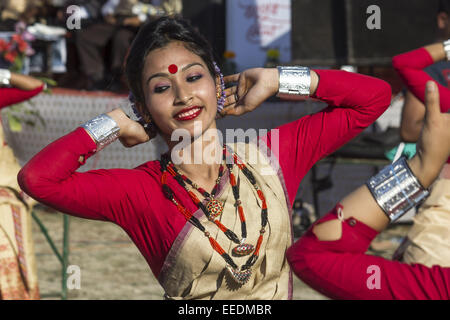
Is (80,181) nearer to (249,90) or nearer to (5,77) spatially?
(249,90)

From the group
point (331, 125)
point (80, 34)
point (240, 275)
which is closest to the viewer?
point (240, 275)

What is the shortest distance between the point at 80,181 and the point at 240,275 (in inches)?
28.2

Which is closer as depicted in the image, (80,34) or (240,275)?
(240,275)

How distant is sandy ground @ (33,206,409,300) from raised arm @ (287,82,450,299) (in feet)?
14.4

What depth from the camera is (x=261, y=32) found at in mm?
11547

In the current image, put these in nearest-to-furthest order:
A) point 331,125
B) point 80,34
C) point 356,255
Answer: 1. point 356,255
2. point 331,125
3. point 80,34

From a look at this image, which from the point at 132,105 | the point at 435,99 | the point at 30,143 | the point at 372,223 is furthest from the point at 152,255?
the point at 30,143

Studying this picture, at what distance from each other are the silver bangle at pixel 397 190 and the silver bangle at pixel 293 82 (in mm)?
1131

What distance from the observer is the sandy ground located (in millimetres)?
6324

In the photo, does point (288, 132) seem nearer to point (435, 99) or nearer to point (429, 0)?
point (435, 99)

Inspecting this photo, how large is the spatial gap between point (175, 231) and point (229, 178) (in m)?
0.32

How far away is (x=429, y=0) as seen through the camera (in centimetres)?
916

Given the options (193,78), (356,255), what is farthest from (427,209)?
(356,255)

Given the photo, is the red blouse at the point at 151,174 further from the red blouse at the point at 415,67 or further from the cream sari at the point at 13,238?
the cream sari at the point at 13,238
